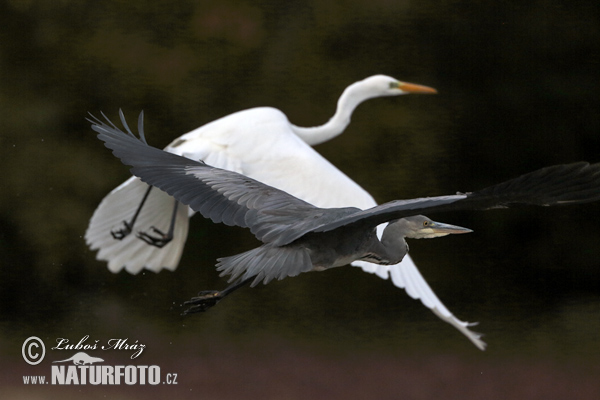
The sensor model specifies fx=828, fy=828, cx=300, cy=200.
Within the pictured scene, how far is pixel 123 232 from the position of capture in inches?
104

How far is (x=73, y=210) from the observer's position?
11.3 feet

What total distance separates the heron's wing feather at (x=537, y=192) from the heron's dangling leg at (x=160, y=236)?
5.01 ft

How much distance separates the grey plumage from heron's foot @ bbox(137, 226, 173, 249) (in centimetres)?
98

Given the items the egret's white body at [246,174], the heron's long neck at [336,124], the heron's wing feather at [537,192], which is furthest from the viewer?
the heron's long neck at [336,124]

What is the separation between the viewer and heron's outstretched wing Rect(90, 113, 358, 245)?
145 cm

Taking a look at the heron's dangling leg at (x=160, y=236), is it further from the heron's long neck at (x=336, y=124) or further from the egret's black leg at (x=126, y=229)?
the heron's long neck at (x=336, y=124)

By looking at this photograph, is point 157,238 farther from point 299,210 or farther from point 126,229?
point 299,210

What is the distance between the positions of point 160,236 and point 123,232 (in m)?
0.12

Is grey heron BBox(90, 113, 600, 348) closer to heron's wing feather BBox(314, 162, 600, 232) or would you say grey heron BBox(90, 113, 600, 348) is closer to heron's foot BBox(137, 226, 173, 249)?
heron's wing feather BBox(314, 162, 600, 232)

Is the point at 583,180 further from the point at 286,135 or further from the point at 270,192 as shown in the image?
the point at 286,135

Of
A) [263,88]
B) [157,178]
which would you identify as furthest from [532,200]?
[263,88]

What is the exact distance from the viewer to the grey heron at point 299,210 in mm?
1174

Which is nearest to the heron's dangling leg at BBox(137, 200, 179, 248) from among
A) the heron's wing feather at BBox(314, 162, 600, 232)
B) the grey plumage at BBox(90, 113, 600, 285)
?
the grey plumage at BBox(90, 113, 600, 285)

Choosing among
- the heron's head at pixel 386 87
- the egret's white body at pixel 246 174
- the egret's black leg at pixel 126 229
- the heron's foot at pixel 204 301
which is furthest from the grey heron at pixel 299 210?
the heron's head at pixel 386 87
